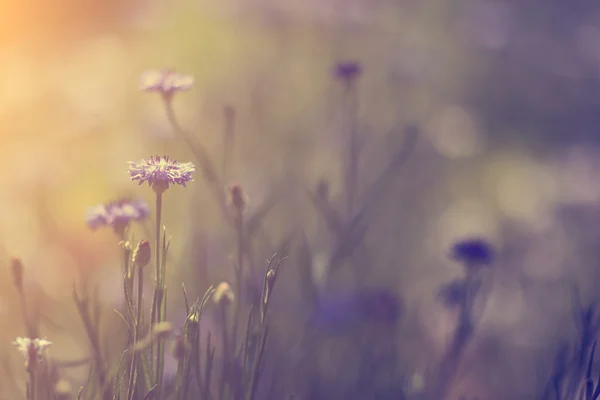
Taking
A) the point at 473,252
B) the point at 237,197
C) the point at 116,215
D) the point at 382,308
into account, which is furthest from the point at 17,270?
the point at 473,252

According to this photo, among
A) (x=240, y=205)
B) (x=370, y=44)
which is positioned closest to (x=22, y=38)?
(x=370, y=44)

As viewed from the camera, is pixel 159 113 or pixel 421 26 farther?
pixel 421 26

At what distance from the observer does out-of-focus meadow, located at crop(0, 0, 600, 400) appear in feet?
4.54

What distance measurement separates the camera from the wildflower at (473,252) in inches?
44.3

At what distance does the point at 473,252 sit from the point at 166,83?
51cm

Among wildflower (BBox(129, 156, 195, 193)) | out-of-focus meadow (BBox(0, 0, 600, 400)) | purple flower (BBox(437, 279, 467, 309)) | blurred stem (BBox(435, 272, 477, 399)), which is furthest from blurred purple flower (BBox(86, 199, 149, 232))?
purple flower (BBox(437, 279, 467, 309))

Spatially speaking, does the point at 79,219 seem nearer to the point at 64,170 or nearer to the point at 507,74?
the point at 64,170

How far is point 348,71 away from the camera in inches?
47.3

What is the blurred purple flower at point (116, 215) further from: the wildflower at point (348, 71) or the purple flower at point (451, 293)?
the purple flower at point (451, 293)

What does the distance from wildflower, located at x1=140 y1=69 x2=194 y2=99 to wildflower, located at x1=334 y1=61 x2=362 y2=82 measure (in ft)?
0.96

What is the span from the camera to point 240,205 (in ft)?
2.87

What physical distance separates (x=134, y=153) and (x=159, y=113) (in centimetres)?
13

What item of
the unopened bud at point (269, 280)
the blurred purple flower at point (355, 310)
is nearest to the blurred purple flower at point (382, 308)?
the blurred purple flower at point (355, 310)

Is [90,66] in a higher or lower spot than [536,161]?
higher
